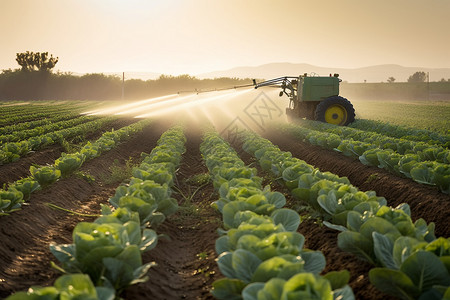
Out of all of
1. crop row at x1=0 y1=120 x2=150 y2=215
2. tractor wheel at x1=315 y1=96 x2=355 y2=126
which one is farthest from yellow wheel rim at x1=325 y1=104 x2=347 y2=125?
crop row at x1=0 y1=120 x2=150 y2=215

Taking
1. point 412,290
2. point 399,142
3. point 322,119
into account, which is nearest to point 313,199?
point 412,290

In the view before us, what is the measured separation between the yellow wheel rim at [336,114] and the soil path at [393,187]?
5514 mm

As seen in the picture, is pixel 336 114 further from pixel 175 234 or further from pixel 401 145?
pixel 175 234

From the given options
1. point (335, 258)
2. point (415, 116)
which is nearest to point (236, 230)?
point (335, 258)

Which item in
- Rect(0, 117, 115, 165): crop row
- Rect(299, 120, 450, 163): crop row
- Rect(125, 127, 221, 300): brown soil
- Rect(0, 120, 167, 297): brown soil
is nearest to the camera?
Rect(125, 127, 221, 300): brown soil

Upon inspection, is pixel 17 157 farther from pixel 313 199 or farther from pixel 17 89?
pixel 17 89

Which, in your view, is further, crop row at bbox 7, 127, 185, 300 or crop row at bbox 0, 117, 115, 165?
crop row at bbox 0, 117, 115, 165

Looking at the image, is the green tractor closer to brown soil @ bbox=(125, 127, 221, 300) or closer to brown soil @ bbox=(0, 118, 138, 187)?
brown soil @ bbox=(0, 118, 138, 187)

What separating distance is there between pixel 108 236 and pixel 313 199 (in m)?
2.68

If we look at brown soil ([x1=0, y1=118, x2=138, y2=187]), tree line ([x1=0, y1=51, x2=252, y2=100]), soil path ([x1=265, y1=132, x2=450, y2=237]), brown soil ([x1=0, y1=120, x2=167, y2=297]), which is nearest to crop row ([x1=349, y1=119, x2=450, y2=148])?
soil path ([x1=265, y1=132, x2=450, y2=237])

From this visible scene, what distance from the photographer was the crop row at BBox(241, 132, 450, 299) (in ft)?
8.54

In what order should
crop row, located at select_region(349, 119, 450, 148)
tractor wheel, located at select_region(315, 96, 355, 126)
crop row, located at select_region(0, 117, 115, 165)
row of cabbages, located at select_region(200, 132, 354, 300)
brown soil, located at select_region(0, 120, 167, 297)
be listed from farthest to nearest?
tractor wheel, located at select_region(315, 96, 355, 126)
crop row, located at select_region(349, 119, 450, 148)
crop row, located at select_region(0, 117, 115, 165)
brown soil, located at select_region(0, 120, 167, 297)
row of cabbages, located at select_region(200, 132, 354, 300)

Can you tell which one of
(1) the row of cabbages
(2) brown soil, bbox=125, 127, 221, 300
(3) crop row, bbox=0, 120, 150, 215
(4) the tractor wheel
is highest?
(4) the tractor wheel

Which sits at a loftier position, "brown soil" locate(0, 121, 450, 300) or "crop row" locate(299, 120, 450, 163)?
"crop row" locate(299, 120, 450, 163)
